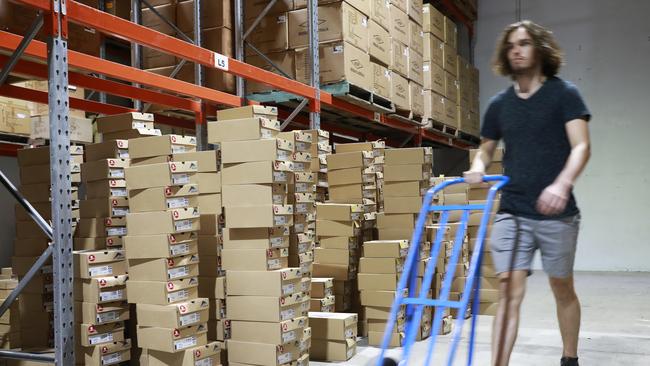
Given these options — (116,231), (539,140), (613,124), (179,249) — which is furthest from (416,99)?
(539,140)

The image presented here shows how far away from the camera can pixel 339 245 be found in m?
6.02

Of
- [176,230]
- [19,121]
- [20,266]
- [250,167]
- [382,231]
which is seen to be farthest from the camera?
→ [19,121]

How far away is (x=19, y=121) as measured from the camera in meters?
6.62

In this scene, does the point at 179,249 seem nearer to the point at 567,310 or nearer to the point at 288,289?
the point at 288,289

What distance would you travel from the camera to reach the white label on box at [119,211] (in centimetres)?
475

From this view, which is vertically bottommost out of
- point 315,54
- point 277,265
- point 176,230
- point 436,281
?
point 436,281

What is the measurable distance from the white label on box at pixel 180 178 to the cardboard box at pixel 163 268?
0.54 meters

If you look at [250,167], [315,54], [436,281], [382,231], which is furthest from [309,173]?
[436,281]

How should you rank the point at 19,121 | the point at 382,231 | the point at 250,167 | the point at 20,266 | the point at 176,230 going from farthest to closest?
1. the point at 19,121
2. the point at 382,231
3. the point at 20,266
4. the point at 250,167
5. the point at 176,230

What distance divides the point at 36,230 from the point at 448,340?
3.87m

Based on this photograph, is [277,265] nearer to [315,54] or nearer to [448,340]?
[448,340]

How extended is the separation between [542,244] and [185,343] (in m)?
2.50

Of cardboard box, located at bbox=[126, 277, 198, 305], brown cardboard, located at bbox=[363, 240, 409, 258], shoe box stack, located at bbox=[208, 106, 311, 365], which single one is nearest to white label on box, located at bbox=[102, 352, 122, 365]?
cardboard box, located at bbox=[126, 277, 198, 305]

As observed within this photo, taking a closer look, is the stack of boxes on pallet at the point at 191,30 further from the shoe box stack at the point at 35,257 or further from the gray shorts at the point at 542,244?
the gray shorts at the point at 542,244
